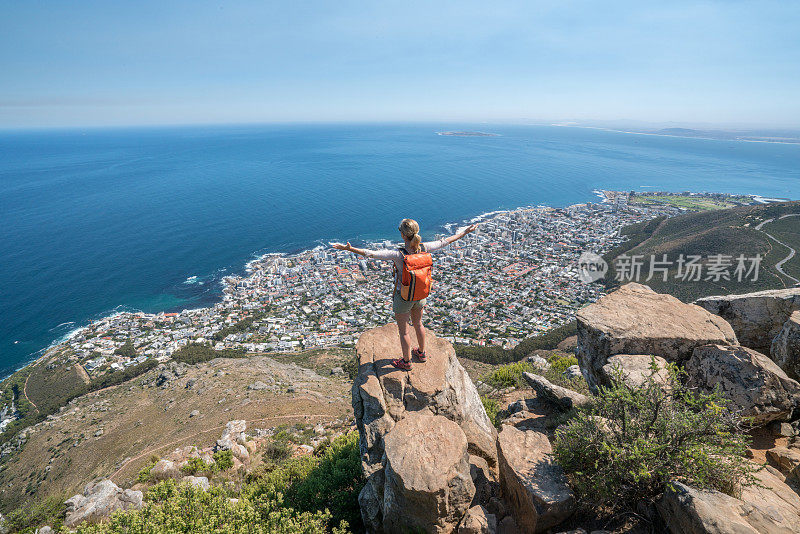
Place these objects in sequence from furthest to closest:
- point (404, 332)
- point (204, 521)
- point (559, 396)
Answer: point (559, 396), point (404, 332), point (204, 521)

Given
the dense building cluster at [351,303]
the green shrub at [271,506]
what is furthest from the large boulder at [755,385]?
the dense building cluster at [351,303]

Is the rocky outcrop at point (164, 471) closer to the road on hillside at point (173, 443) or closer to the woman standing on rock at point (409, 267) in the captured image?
the road on hillside at point (173, 443)

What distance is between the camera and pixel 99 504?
9.56 meters

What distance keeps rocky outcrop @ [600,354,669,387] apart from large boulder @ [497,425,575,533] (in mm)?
1878

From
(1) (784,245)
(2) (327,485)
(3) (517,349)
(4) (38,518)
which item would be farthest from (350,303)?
(1) (784,245)

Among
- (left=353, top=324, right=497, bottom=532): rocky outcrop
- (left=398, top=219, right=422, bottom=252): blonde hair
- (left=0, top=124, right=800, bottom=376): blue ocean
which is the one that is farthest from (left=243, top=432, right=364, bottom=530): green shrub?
(left=0, top=124, right=800, bottom=376): blue ocean

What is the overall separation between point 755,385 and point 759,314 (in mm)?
3870

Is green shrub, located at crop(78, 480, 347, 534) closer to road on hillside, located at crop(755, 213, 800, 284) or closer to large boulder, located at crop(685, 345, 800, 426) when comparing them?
large boulder, located at crop(685, 345, 800, 426)

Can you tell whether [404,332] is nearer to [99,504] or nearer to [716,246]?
[99,504]

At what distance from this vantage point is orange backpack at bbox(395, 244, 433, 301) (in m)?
6.20

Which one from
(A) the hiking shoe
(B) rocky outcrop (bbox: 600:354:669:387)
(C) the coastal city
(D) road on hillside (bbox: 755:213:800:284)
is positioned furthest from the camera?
(C) the coastal city

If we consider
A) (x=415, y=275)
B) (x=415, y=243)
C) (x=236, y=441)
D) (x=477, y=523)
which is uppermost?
(x=415, y=243)

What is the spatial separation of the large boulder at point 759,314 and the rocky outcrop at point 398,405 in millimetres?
7120

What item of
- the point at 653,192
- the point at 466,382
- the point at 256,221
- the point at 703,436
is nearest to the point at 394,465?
the point at 466,382
